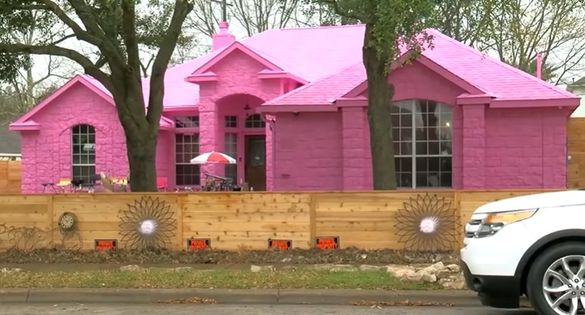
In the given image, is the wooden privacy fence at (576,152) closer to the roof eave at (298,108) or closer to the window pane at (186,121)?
the roof eave at (298,108)

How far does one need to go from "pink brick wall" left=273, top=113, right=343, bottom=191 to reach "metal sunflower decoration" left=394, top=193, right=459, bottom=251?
574cm

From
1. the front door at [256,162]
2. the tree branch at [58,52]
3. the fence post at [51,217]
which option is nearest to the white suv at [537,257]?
the fence post at [51,217]

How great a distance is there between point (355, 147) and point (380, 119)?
449 cm

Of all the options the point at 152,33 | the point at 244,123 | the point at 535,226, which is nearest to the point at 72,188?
the point at 244,123

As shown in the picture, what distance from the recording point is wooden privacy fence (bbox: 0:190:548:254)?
11664mm

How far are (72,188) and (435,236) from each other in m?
13.7

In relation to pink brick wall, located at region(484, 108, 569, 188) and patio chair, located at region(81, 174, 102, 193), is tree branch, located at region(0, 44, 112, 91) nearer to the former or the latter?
patio chair, located at region(81, 174, 102, 193)

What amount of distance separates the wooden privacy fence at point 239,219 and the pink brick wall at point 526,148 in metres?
5.46

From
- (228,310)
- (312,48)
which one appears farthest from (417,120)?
(228,310)

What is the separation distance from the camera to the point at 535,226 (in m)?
6.40

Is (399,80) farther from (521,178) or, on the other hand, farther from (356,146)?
(521,178)

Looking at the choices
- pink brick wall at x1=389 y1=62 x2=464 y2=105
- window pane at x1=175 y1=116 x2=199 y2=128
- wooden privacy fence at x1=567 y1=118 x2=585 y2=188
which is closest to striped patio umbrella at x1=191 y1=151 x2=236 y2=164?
window pane at x1=175 y1=116 x2=199 y2=128

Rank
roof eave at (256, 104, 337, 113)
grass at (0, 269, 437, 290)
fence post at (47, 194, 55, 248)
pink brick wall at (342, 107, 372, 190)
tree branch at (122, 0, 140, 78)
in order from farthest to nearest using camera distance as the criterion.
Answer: roof eave at (256, 104, 337, 113) < pink brick wall at (342, 107, 372, 190) < tree branch at (122, 0, 140, 78) < fence post at (47, 194, 55, 248) < grass at (0, 269, 437, 290)

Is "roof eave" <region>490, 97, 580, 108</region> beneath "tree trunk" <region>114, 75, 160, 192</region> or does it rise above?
above
